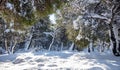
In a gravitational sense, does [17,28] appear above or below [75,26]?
below

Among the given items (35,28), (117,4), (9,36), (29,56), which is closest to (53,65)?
(29,56)

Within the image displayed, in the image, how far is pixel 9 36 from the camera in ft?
111

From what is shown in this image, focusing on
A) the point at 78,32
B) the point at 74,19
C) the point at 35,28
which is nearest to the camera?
the point at 74,19

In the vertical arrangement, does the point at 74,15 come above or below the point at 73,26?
above

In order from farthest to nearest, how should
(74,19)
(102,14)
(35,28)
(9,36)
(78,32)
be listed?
(35,28), (9,36), (78,32), (74,19), (102,14)

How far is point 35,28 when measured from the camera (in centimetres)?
4028

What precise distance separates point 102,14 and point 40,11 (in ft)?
38.8

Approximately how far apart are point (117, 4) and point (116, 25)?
2.77 m

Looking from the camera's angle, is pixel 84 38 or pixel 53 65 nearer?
pixel 53 65

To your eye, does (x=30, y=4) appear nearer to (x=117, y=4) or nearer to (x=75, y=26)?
(x=117, y=4)

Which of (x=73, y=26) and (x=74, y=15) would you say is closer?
(x=74, y=15)

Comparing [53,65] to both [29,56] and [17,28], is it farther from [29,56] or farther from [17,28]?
[17,28]

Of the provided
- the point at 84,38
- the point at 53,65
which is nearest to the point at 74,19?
the point at 84,38

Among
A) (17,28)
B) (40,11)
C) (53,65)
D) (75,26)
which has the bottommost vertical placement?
(53,65)
